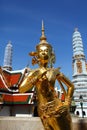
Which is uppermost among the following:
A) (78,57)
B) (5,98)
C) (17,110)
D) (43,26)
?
(78,57)

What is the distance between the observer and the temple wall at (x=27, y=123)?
381 centimetres

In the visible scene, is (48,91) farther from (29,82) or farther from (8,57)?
(8,57)

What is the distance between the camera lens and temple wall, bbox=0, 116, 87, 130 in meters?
3.81

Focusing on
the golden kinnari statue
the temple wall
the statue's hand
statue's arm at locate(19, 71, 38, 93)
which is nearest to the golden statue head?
the golden kinnari statue

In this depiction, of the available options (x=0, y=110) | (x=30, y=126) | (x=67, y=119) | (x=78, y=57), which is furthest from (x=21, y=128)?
(x=78, y=57)

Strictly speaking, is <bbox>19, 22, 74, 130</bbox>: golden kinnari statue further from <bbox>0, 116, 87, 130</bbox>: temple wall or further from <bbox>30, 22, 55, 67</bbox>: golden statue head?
<bbox>0, 116, 87, 130</bbox>: temple wall

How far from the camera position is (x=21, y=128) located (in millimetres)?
4414

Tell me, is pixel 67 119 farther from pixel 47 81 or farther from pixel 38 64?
pixel 38 64

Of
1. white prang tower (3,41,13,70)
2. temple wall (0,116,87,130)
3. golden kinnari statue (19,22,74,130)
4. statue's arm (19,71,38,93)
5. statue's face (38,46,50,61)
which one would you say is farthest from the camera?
white prang tower (3,41,13,70)

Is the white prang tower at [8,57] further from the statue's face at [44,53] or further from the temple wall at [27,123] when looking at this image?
the statue's face at [44,53]

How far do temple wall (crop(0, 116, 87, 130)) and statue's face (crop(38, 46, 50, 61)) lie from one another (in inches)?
61.9

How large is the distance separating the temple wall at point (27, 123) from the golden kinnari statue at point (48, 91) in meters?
1.05

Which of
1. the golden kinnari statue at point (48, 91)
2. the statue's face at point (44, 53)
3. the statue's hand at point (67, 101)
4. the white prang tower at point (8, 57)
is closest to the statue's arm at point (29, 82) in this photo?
the golden kinnari statue at point (48, 91)

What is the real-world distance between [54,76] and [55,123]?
2.36 feet
